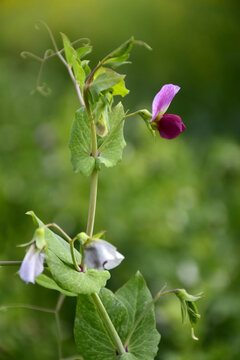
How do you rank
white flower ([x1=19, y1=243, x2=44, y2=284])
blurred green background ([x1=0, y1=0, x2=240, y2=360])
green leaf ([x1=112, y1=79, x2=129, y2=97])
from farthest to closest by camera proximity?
1. blurred green background ([x1=0, y1=0, x2=240, y2=360])
2. green leaf ([x1=112, y1=79, x2=129, y2=97])
3. white flower ([x1=19, y1=243, x2=44, y2=284])

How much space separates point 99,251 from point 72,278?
6 cm

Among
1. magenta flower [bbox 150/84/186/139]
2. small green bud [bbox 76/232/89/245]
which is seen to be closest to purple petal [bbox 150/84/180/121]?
magenta flower [bbox 150/84/186/139]

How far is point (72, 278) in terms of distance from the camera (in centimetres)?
48

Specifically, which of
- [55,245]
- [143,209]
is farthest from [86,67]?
[143,209]

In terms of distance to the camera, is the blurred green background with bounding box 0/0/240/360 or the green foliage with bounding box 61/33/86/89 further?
the blurred green background with bounding box 0/0/240/360

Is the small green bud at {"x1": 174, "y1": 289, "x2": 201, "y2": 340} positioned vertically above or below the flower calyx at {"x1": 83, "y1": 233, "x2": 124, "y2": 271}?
below

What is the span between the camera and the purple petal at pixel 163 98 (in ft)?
1.62

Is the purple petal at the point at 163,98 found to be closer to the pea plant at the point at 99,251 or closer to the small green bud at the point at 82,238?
the pea plant at the point at 99,251

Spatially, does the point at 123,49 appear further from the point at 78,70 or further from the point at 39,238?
the point at 39,238

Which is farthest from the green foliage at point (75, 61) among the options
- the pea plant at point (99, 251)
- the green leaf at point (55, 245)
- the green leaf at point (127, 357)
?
the green leaf at point (127, 357)

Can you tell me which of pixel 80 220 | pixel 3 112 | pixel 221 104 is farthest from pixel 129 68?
pixel 80 220

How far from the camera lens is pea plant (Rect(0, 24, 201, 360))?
46 centimetres

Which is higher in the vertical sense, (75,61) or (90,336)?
(75,61)

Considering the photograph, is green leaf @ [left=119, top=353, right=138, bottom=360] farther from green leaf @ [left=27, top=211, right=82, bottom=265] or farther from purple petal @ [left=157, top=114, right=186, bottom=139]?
purple petal @ [left=157, top=114, right=186, bottom=139]
